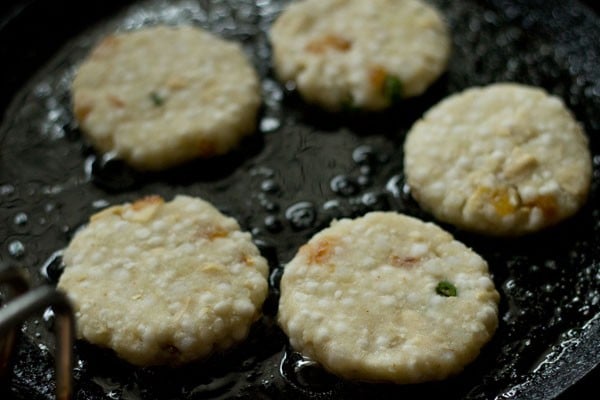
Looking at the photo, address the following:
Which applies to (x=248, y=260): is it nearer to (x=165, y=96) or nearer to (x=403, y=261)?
(x=403, y=261)

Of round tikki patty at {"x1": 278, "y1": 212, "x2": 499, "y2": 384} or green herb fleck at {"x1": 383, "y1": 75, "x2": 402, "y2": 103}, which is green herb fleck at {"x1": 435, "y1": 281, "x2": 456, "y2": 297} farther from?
green herb fleck at {"x1": 383, "y1": 75, "x2": 402, "y2": 103}

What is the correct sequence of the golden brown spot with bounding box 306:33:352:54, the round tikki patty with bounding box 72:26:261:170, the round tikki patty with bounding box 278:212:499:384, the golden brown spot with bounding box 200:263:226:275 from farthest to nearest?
the golden brown spot with bounding box 306:33:352:54
the round tikki patty with bounding box 72:26:261:170
the golden brown spot with bounding box 200:263:226:275
the round tikki patty with bounding box 278:212:499:384

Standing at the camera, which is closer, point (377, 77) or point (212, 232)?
point (212, 232)

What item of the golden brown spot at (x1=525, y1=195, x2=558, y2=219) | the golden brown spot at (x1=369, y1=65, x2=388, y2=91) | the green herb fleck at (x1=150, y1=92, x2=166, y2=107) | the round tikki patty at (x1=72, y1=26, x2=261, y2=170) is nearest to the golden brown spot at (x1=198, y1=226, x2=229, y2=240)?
the round tikki patty at (x1=72, y1=26, x2=261, y2=170)

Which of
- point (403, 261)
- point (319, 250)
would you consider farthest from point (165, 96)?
point (403, 261)

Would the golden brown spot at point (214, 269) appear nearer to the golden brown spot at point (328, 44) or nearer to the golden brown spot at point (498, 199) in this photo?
the golden brown spot at point (498, 199)

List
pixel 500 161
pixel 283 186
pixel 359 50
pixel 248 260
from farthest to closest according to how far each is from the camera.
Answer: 1. pixel 359 50
2. pixel 283 186
3. pixel 500 161
4. pixel 248 260

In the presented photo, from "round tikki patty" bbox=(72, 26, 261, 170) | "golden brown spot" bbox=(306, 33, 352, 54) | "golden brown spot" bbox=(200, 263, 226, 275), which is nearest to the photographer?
"golden brown spot" bbox=(200, 263, 226, 275)

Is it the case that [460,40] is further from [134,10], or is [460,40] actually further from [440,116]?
[134,10]
